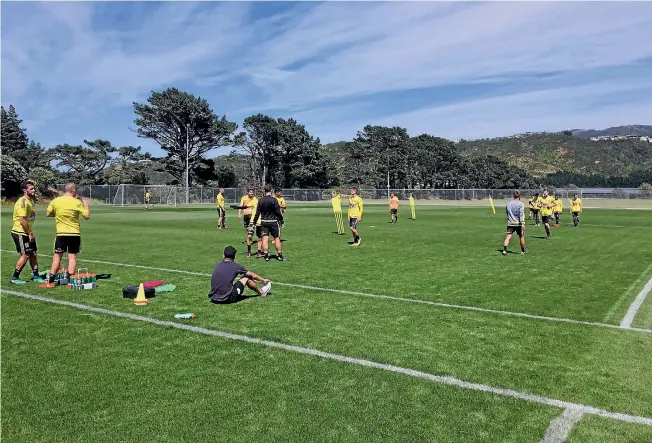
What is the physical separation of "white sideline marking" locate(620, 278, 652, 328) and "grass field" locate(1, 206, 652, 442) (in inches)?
4.0

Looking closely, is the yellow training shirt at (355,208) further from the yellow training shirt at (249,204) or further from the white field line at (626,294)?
the white field line at (626,294)

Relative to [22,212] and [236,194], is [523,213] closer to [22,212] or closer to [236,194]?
[22,212]

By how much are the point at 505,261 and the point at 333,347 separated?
9077mm

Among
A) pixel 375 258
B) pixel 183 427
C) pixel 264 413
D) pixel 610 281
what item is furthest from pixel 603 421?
pixel 375 258

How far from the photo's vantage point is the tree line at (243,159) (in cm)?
8006

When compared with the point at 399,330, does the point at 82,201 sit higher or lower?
higher

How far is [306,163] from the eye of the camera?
3812 inches

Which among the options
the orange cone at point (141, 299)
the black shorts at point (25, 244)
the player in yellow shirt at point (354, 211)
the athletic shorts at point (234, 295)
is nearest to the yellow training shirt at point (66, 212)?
the black shorts at point (25, 244)

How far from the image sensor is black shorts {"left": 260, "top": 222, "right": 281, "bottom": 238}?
13.7 meters

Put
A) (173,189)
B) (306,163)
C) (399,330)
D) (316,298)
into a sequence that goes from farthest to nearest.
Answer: (306,163) < (173,189) < (316,298) < (399,330)

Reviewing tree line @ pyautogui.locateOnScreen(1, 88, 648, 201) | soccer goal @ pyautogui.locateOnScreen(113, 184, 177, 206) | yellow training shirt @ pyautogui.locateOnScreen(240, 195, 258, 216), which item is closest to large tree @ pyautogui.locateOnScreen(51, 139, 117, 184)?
tree line @ pyautogui.locateOnScreen(1, 88, 648, 201)

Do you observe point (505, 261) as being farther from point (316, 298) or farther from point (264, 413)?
point (264, 413)

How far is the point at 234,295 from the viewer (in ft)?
28.3

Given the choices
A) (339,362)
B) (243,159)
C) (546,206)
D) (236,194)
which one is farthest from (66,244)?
(243,159)
